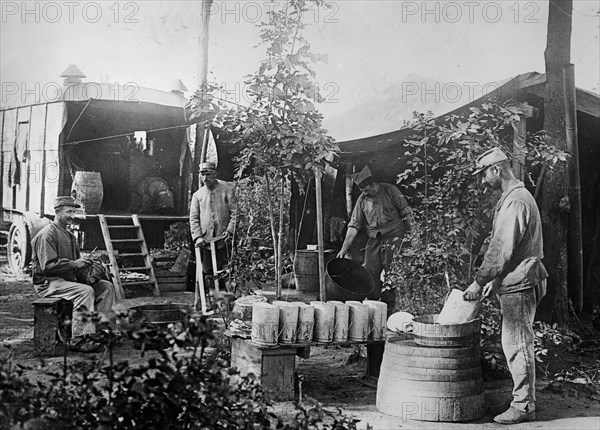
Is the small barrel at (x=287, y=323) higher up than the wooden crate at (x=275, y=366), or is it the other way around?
the small barrel at (x=287, y=323)

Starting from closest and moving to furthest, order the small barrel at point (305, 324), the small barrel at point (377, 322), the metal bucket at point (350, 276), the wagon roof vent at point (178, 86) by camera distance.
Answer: the small barrel at point (305, 324) → the small barrel at point (377, 322) → the metal bucket at point (350, 276) → the wagon roof vent at point (178, 86)

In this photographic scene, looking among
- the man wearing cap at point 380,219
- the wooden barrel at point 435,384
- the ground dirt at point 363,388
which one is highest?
the man wearing cap at point 380,219

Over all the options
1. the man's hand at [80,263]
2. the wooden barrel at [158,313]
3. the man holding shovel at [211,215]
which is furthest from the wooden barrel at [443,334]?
the man holding shovel at [211,215]

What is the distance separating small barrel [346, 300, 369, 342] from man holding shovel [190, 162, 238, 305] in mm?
3842

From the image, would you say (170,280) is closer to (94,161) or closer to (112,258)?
(112,258)

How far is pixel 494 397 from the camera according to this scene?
5.57 metres

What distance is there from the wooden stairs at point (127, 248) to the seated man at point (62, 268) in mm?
3127

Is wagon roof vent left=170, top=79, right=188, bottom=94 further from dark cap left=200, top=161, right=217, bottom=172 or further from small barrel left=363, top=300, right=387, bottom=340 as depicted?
small barrel left=363, top=300, right=387, bottom=340

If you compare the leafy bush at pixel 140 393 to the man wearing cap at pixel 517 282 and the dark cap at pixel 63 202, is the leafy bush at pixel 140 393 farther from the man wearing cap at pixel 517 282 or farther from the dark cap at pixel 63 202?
the dark cap at pixel 63 202

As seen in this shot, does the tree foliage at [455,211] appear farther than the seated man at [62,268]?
No

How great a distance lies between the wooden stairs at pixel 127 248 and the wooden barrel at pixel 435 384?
620cm

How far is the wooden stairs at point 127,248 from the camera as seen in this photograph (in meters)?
10.5

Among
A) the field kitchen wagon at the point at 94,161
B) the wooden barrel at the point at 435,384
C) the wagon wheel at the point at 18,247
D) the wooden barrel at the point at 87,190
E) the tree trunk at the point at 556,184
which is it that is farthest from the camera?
the wagon wheel at the point at 18,247

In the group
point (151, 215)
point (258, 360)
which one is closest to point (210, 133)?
point (151, 215)
